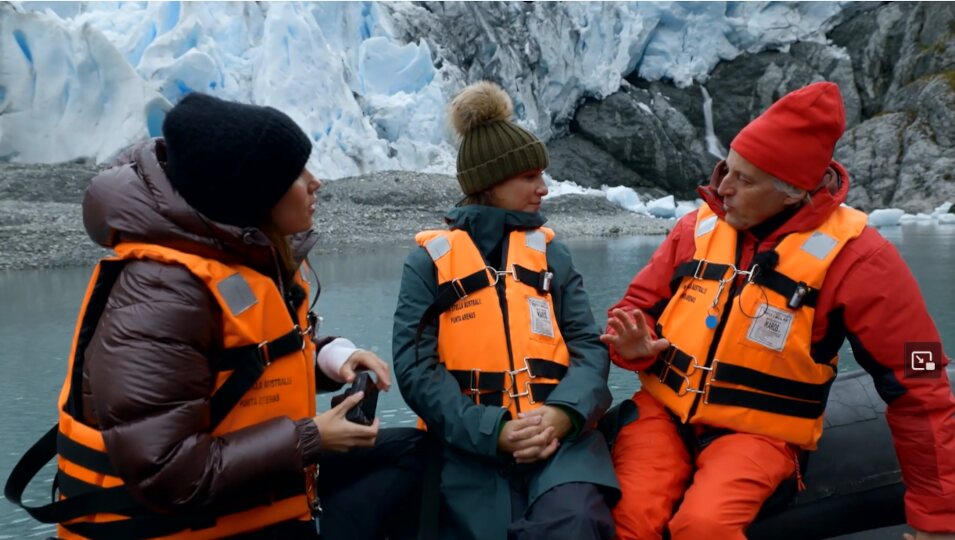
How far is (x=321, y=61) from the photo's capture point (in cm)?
1591

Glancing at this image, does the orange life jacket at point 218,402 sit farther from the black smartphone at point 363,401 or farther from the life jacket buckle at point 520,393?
the life jacket buckle at point 520,393

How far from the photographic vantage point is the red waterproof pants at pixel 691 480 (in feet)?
4.44

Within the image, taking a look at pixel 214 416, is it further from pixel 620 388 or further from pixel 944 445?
pixel 620 388

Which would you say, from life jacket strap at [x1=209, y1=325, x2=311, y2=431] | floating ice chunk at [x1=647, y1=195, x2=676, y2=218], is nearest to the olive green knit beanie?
life jacket strap at [x1=209, y1=325, x2=311, y2=431]

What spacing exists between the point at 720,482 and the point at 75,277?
8.96 m

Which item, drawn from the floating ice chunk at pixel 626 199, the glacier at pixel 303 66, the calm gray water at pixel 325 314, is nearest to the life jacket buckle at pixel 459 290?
the calm gray water at pixel 325 314

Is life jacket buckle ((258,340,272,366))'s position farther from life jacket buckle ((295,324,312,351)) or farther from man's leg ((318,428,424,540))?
man's leg ((318,428,424,540))

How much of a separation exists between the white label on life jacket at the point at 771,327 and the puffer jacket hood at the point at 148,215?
1048mm

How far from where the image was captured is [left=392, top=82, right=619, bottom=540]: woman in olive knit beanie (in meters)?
1.42

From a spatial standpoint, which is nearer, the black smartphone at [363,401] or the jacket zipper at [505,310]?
the black smartphone at [363,401]

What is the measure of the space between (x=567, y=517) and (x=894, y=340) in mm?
733

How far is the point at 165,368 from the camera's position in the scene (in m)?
1.06

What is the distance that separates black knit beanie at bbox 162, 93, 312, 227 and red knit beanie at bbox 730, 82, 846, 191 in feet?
3.22

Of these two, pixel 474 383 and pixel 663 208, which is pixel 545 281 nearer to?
pixel 474 383
